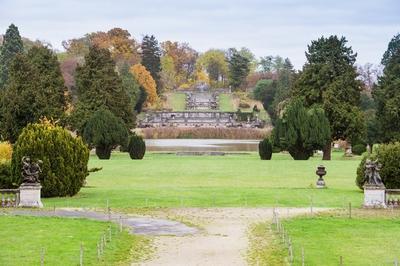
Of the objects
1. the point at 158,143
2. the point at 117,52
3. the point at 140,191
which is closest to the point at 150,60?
the point at 117,52

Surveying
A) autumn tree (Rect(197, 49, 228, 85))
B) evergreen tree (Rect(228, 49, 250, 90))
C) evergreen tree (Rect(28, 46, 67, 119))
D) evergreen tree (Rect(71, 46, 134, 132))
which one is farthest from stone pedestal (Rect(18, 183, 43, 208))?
autumn tree (Rect(197, 49, 228, 85))

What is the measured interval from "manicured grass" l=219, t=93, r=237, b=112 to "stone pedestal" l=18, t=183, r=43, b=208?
12388cm

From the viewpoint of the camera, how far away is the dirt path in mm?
17625

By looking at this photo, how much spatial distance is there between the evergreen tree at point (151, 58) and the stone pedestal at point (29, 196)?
395ft

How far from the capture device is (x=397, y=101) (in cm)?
6869

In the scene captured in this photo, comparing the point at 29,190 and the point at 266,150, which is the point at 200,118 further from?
the point at 29,190

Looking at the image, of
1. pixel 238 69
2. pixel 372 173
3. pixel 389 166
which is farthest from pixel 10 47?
pixel 238 69

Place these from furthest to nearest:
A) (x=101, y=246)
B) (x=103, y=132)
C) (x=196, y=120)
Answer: (x=196, y=120), (x=103, y=132), (x=101, y=246)

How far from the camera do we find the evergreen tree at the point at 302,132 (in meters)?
63.0

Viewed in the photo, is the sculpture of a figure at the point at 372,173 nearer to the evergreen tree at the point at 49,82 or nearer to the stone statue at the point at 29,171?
the stone statue at the point at 29,171

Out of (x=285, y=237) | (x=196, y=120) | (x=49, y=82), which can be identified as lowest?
(x=285, y=237)

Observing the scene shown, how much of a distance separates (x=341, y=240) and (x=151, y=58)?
432 ft

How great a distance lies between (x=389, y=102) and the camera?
6912cm

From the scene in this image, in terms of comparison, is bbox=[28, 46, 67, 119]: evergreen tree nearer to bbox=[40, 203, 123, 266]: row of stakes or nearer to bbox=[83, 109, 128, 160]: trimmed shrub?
bbox=[83, 109, 128, 160]: trimmed shrub
